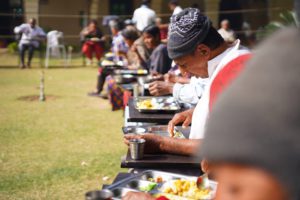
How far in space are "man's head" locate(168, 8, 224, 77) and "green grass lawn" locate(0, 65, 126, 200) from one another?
2.24 meters

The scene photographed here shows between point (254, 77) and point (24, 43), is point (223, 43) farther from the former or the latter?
point (24, 43)

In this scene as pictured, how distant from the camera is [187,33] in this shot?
100 inches

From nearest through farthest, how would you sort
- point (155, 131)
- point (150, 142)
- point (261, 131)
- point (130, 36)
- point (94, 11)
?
1. point (261, 131)
2. point (150, 142)
3. point (155, 131)
4. point (130, 36)
5. point (94, 11)

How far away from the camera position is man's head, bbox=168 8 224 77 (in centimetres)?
254

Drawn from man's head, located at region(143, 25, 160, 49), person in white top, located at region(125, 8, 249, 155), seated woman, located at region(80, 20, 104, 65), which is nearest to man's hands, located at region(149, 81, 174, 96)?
person in white top, located at region(125, 8, 249, 155)

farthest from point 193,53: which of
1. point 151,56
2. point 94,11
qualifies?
point 94,11

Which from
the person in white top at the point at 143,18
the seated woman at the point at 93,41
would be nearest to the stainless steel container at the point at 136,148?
the person in white top at the point at 143,18

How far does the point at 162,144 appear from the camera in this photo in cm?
265

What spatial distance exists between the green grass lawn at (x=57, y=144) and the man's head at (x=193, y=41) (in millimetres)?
2241

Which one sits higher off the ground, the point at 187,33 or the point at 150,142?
the point at 187,33

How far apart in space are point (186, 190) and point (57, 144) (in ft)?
14.4

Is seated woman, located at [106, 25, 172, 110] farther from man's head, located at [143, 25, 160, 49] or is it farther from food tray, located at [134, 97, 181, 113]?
food tray, located at [134, 97, 181, 113]

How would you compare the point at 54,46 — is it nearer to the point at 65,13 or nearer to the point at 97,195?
the point at 65,13

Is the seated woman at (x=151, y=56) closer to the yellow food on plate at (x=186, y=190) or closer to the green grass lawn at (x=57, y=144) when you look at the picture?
the green grass lawn at (x=57, y=144)
